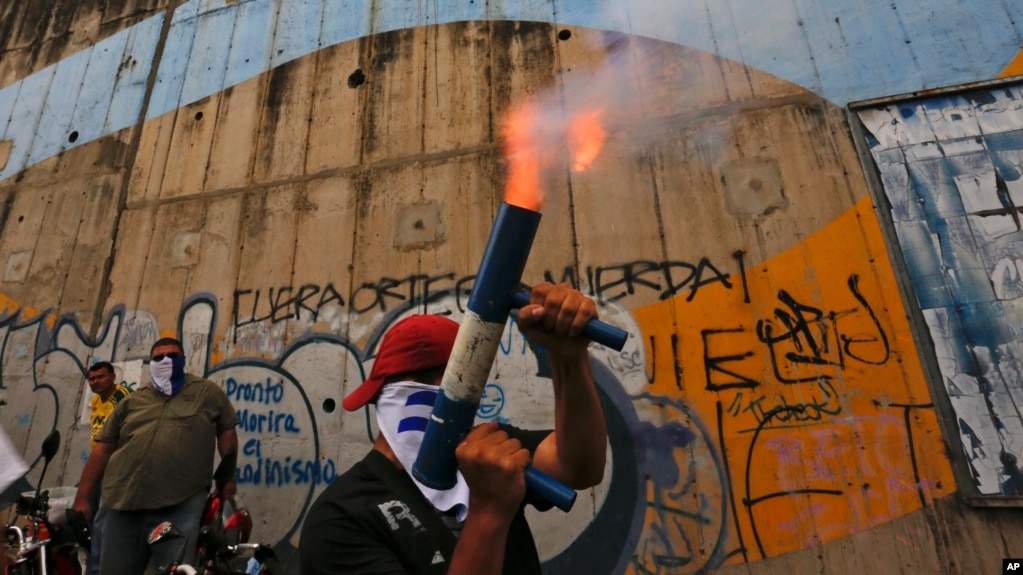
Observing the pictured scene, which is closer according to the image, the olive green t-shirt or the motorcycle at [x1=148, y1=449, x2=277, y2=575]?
the motorcycle at [x1=148, y1=449, x2=277, y2=575]

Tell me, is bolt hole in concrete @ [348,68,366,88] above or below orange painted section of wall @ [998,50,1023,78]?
above

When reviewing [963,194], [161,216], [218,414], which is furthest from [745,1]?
[161,216]

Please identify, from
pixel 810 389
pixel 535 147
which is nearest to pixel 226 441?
pixel 535 147

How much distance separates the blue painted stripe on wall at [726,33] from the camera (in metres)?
4.30

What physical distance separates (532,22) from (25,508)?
225 inches

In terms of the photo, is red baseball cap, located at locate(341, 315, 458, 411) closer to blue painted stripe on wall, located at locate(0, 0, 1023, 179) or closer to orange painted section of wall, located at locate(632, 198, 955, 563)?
orange painted section of wall, located at locate(632, 198, 955, 563)

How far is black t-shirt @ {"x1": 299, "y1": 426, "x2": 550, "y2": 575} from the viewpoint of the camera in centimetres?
119

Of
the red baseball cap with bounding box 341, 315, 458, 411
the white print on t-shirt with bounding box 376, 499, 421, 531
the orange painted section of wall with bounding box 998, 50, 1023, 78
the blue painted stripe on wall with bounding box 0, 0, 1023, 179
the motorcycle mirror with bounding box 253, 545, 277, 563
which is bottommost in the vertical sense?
the motorcycle mirror with bounding box 253, 545, 277, 563

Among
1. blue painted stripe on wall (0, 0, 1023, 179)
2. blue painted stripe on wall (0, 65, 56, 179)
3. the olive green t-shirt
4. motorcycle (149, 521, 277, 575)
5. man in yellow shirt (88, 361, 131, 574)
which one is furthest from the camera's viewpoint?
blue painted stripe on wall (0, 65, 56, 179)

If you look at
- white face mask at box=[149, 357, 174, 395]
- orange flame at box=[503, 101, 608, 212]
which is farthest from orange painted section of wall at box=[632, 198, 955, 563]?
white face mask at box=[149, 357, 174, 395]

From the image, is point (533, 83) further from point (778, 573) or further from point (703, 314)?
point (778, 573)

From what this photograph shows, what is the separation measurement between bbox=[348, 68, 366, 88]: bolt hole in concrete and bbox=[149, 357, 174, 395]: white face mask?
11.5ft

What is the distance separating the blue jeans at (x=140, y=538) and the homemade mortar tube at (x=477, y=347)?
3.12 m

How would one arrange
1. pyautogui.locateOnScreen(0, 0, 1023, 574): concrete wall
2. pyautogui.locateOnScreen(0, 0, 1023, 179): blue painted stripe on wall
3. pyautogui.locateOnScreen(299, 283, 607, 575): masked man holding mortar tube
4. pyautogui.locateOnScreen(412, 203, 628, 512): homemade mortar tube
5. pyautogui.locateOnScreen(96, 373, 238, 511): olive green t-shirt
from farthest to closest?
1. pyautogui.locateOnScreen(0, 0, 1023, 179): blue painted stripe on wall
2. pyautogui.locateOnScreen(0, 0, 1023, 574): concrete wall
3. pyautogui.locateOnScreen(96, 373, 238, 511): olive green t-shirt
4. pyautogui.locateOnScreen(412, 203, 628, 512): homemade mortar tube
5. pyautogui.locateOnScreen(299, 283, 607, 575): masked man holding mortar tube
